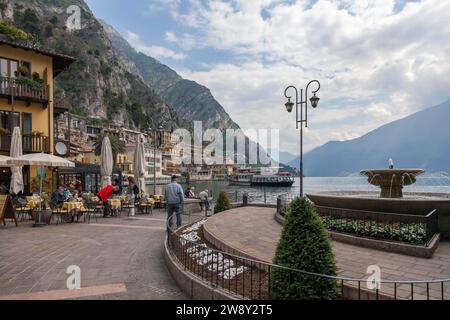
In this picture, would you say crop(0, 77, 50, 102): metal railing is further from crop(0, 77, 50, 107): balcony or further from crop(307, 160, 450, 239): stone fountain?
crop(307, 160, 450, 239): stone fountain

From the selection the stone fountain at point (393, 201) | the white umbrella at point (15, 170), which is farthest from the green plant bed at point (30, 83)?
the stone fountain at point (393, 201)

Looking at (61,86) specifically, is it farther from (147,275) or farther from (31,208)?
(147,275)

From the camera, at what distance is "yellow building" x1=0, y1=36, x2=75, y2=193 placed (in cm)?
2102

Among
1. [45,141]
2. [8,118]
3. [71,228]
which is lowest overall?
[71,228]

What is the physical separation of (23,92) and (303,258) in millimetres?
23815

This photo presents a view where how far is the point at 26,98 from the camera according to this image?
21609 millimetres

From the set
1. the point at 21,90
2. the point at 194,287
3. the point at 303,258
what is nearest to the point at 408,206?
the point at 303,258

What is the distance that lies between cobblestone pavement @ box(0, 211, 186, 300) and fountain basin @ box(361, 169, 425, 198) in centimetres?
906

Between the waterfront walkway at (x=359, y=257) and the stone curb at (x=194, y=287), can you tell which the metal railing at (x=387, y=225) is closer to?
the waterfront walkway at (x=359, y=257)

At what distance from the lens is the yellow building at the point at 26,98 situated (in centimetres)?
2102

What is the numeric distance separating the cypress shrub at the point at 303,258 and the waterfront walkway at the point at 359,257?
1.29m
